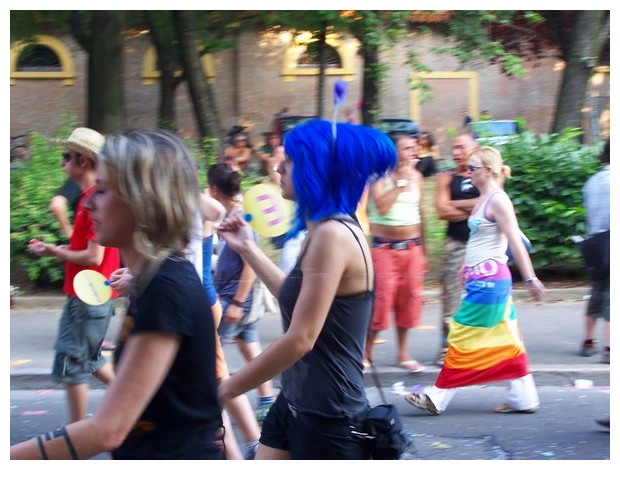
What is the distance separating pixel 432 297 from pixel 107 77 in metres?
5.14

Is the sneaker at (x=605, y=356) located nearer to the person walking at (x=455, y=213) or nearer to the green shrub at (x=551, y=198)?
the person walking at (x=455, y=213)

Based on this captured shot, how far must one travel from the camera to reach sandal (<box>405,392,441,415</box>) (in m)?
5.65

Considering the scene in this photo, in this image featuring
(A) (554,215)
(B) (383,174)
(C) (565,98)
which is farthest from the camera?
(C) (565,98)

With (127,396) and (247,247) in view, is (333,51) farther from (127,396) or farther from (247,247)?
(127,396)

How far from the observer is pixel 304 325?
2.60 meters

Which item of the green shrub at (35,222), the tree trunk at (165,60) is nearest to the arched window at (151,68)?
the tree trunk at (165,60)

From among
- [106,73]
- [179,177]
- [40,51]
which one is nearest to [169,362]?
[179,177]

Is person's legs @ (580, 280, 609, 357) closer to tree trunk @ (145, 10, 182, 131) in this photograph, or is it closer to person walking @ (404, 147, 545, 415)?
person walking @ (404, 147, 545, 415)

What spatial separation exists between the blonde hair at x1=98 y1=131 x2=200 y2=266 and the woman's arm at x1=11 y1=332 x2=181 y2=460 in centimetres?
21

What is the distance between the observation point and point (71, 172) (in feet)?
15.9

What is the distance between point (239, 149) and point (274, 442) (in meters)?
7.11

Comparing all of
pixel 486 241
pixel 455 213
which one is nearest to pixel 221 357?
pixel 486 241

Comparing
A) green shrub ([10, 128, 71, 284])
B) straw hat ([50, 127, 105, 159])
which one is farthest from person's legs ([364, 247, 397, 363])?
green shrub ([10, 128, 71, 284])
